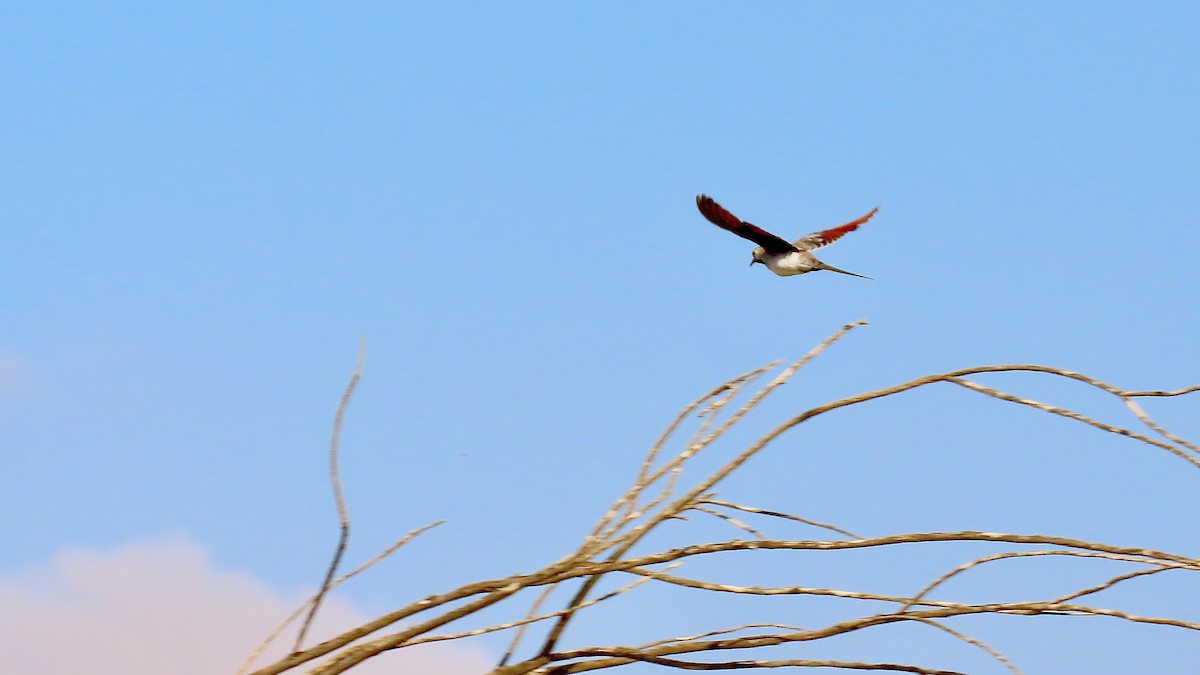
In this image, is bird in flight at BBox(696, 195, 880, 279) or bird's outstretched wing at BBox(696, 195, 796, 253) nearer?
bird's outstretched wing at BBox(696, 195, 796, 253)

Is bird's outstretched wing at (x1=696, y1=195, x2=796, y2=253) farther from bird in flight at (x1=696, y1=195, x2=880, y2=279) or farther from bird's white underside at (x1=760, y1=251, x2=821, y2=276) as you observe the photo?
bird's white underside at (x1=760, y1=251, x2=821, y2=276)

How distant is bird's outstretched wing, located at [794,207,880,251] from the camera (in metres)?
10.8

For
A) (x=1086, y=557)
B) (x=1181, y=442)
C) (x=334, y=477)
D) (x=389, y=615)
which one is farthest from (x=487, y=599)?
(x=1181, y=442)

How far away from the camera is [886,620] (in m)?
2.56

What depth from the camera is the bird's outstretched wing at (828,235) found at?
10.8m

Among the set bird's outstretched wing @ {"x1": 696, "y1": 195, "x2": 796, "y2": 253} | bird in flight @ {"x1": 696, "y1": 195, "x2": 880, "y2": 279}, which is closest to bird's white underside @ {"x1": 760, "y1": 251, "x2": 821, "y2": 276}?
bird in flight @ {"x1": 696, "y1": 195, "x2": 880, "y2": 279}

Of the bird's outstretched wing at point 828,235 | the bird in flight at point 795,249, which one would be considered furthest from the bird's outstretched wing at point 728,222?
the bird's outstretched wing at point 828,235

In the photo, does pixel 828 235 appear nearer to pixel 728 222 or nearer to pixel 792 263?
pixel 792 263

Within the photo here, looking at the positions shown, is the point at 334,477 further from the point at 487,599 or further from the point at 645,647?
the point at 645,647

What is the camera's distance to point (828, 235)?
10.9m

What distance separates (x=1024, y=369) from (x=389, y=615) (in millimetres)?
1381

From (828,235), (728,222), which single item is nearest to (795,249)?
(828,235)

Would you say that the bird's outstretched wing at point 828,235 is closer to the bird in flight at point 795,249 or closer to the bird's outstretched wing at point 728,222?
the bird in flight at point 795,249

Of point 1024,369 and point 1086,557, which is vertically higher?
point 1024,369
